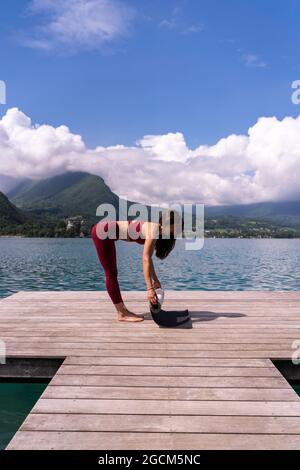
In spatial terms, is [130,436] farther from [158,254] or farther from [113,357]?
[158,254]

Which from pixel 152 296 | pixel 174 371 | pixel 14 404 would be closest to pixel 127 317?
pixel 152 296

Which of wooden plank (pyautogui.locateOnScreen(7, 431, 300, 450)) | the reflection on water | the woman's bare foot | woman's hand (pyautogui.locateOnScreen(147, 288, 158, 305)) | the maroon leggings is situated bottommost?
the reflection on water

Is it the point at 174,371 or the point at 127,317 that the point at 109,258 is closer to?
the point at 127,317

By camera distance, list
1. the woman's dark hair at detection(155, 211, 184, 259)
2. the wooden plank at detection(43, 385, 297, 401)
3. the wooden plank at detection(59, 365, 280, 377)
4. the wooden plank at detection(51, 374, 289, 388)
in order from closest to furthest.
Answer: the wooden plank at detection(43, 385, 297, 401) < the wooden plank at detection(51, 374, 289, 388) < the wooden plank at detection(59, 365, 280, 377) < the woman's dark hair at detection(155, 211, 184, 259)

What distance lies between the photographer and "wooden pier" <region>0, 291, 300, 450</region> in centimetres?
315

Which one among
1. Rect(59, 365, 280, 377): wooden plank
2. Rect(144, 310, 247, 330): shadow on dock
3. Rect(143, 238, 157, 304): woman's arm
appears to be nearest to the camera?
Rect(59, 365, 280, 377): wooden plank

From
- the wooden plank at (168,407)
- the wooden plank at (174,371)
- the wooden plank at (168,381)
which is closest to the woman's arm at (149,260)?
the wooden plank at (174,371)

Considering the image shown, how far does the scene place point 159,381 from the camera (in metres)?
4.20

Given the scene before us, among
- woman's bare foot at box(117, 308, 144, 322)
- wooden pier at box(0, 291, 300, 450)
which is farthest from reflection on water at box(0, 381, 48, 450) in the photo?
woman's bare foot at box(117, 308, 144, 322)

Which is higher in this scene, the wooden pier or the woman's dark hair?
the woman's dark hair

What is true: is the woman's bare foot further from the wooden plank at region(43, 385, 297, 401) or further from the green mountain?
the green mountain

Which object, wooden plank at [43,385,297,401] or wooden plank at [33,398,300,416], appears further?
wooden plank at [43,385,297,401]

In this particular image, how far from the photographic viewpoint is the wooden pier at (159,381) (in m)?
3.15
